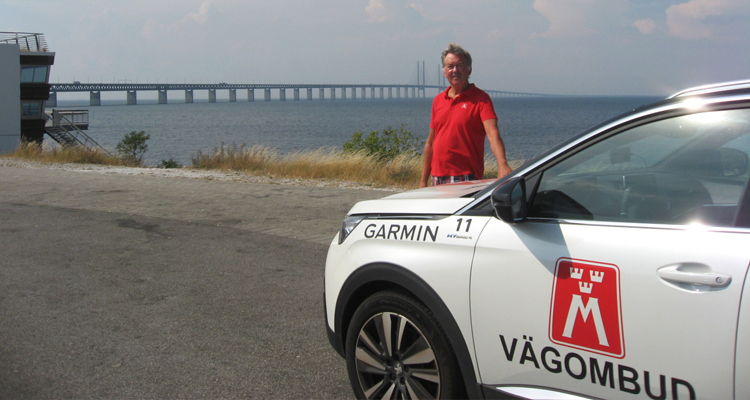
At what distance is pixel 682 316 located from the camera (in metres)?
2.08

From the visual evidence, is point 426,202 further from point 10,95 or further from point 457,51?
point 10,95

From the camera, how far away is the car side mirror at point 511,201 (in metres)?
2.56

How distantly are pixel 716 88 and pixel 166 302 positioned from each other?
4528 millimetres

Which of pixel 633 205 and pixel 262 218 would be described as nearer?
pixel 633 205

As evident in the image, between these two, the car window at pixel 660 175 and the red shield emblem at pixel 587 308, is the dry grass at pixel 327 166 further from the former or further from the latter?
the red shield emblem at pixel 587 308

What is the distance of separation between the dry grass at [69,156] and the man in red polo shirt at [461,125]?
706 inches

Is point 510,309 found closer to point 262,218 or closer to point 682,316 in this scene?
point 682,316

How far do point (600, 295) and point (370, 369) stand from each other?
135 cm

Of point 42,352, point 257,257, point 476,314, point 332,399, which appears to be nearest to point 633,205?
point 476,314

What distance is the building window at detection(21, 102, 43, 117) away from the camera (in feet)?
168

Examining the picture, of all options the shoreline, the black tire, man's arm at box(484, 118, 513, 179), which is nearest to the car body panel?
the black tire

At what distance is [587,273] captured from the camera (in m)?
2.33

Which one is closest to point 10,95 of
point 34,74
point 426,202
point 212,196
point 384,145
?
point 34,74

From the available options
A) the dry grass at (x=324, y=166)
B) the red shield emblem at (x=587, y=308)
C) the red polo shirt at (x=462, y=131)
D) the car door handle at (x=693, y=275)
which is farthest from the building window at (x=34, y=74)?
the car door handle at (x=693, y=275)
